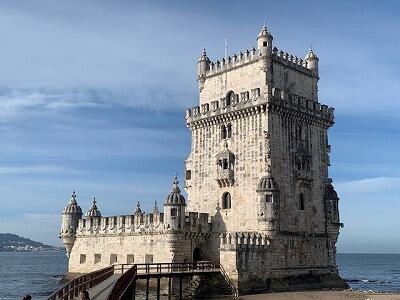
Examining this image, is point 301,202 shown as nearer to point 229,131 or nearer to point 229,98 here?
point 229,131

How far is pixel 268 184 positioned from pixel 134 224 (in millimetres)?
14636

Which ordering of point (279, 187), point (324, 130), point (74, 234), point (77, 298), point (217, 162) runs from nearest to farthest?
point (77, 298) → point (279, 187) → point (217, 162) → point (324, 130) → point (74, 234)

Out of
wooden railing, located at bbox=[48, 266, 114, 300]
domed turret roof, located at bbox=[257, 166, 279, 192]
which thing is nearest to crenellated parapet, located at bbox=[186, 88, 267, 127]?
domed turret roof, located at bbox=[257, 166, 279, 192]

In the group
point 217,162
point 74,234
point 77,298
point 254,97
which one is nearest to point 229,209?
point 217,162

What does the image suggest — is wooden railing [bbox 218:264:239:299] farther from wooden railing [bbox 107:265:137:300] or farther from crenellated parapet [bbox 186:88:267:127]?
crenellated parapet [bbox 186:88:267:127]

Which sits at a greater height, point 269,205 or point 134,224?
point 269,205

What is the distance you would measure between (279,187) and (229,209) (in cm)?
526

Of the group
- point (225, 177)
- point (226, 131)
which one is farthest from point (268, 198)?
point (226, 131)

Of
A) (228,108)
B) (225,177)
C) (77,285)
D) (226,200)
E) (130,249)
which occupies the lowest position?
(77,285)

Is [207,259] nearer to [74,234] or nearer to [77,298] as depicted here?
[74,234]

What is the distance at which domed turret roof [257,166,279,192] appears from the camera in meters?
44.5

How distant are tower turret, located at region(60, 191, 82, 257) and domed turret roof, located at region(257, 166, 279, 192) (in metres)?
24.4

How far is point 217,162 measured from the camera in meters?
49.6

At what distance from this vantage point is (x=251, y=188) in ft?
153
